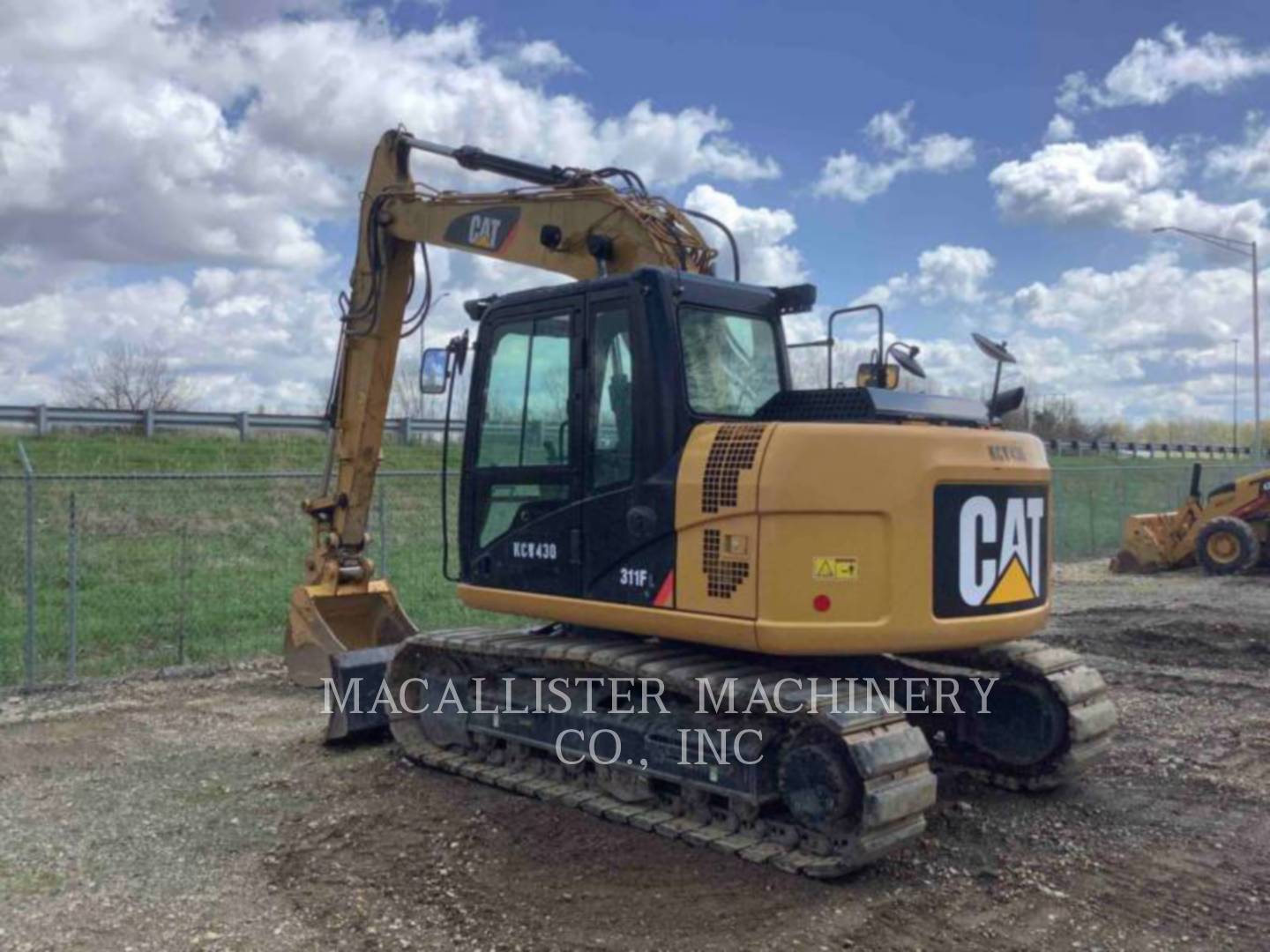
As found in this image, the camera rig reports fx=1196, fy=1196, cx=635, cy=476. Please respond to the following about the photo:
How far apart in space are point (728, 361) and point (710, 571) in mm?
1217

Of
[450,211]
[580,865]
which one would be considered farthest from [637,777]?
[450,211]

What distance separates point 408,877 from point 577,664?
1.42 metres

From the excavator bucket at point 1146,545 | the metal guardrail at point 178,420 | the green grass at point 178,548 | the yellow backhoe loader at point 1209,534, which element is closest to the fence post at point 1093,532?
the green grass at point 178,548

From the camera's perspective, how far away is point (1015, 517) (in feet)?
19.3

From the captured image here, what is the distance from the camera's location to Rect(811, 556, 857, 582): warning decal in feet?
17.3

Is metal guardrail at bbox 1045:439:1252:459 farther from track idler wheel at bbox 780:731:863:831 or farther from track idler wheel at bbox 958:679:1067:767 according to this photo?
track idler wheel at bbox 780:731:863:831

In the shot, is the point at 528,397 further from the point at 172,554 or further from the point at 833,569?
the point at 172,554

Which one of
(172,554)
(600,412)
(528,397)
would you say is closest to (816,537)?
(600,412)

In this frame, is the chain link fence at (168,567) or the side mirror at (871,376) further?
the chain link fence at (168,567)

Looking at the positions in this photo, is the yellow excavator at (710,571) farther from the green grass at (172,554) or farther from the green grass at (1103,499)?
the green grass at (1103,499)

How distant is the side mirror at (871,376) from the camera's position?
621 cm

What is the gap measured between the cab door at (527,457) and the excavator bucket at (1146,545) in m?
14.7

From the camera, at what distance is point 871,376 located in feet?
20.4

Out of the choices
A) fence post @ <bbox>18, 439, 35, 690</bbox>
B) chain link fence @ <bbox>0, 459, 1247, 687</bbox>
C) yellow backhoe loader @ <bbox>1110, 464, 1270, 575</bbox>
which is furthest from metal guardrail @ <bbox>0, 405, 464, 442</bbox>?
yellow backhoe loader @ <bbox>1110, 464, 1270, 575</bbox>
